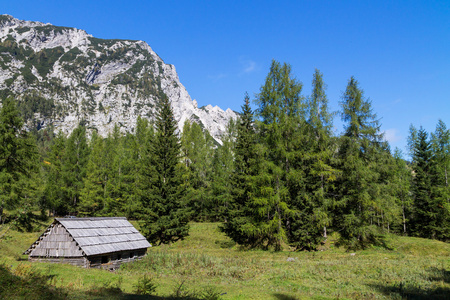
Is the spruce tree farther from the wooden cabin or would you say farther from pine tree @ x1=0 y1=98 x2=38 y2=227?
pine tree @ x1=0 y1=98 x2=38 y2=227

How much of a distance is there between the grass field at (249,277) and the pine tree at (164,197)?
8.69 meters

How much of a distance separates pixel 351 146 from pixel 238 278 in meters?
20.0

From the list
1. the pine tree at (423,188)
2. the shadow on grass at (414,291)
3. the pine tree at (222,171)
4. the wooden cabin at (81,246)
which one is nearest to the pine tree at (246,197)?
the pine tree at (222,171)

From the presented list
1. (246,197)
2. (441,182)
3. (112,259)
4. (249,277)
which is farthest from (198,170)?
(441,182)

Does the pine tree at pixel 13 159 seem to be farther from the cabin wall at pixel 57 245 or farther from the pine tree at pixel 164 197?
the pine tree at pixel 164 197

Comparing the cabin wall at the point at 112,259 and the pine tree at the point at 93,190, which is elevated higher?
the pine tree at the point at 93,190

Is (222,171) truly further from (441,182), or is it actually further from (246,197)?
(441,182)

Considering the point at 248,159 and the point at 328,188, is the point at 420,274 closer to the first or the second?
the point at 328,188

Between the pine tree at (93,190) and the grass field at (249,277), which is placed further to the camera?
the pine tree at (93,190)

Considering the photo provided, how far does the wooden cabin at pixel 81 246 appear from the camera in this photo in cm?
2331

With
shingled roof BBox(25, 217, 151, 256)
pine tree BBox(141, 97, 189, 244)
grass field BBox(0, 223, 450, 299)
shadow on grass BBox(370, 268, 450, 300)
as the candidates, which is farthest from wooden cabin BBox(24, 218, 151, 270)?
shadow on grass BBox(370, 268, 450, 300)

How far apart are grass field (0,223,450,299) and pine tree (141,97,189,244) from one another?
8687mm

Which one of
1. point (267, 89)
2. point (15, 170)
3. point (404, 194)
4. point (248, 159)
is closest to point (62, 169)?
point (15, 170)

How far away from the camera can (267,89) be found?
32.4 meters
